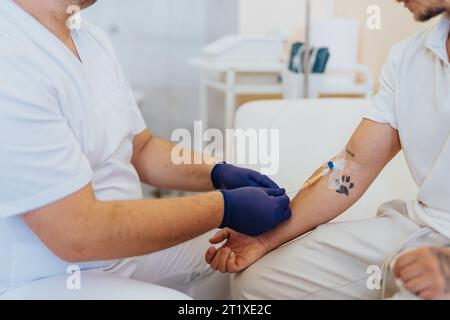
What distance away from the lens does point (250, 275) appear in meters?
1.08

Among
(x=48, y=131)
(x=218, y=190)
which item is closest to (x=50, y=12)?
(x=48, y=131)

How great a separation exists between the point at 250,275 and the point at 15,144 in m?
0.53

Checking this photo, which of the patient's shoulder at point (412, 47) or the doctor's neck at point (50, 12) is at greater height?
the doctor's neck at point (50, 12)

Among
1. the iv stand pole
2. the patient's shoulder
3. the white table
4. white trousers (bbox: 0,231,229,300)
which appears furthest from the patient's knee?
the white table

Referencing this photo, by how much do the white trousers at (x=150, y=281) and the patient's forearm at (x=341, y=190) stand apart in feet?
0.82

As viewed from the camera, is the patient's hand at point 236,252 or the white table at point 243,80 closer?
the patient's hand at point 236,252

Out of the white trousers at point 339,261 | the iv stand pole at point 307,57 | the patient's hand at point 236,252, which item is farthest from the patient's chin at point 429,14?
the iv stand pole at point 307,57

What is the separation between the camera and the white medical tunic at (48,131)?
83 cm

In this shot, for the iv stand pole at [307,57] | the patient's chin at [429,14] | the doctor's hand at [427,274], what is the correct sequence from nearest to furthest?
the doctor's hand at [427,274]
the patient's chin at [429,14]
the iv stand pole at [307,57]

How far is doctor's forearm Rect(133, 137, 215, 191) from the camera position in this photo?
1.35 m

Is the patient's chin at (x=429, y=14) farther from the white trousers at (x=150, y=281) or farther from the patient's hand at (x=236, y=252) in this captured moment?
the white trousers at (x=150, y=281)

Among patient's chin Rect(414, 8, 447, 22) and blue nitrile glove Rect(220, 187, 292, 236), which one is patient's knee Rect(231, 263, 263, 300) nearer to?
blue nitrile glove Rect(220, 187, 292, 236)

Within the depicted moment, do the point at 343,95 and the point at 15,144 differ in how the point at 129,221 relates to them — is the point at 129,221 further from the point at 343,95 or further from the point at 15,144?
the point at 343,95
